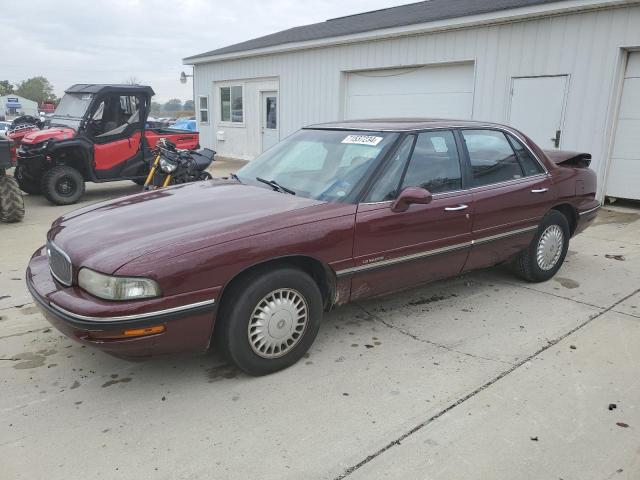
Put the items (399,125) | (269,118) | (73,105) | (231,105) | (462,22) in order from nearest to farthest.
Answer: (399,125) → (462,22) → (73,105) → (269,118) → (231,105)

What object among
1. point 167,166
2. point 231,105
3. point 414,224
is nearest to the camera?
point 414,224

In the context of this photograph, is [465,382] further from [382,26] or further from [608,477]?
[382,26]

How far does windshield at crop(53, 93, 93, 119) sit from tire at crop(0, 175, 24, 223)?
230 cm

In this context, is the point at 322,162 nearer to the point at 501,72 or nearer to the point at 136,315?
the point at 136,315

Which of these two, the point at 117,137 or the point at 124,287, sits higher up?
the point at 117,137

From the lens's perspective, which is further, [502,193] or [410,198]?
[502,193]

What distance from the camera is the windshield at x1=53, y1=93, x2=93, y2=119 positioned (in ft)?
30.5

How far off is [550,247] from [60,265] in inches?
163

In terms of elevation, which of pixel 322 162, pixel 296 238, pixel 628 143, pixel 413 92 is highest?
pixel 413 92

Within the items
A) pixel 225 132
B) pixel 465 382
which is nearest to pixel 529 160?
pixel 465 382

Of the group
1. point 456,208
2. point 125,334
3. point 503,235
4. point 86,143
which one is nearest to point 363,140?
point 456,208

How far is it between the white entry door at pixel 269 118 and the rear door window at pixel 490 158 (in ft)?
34.6

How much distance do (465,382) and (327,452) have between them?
3.51 ft

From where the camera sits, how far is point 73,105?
31.7 feet
